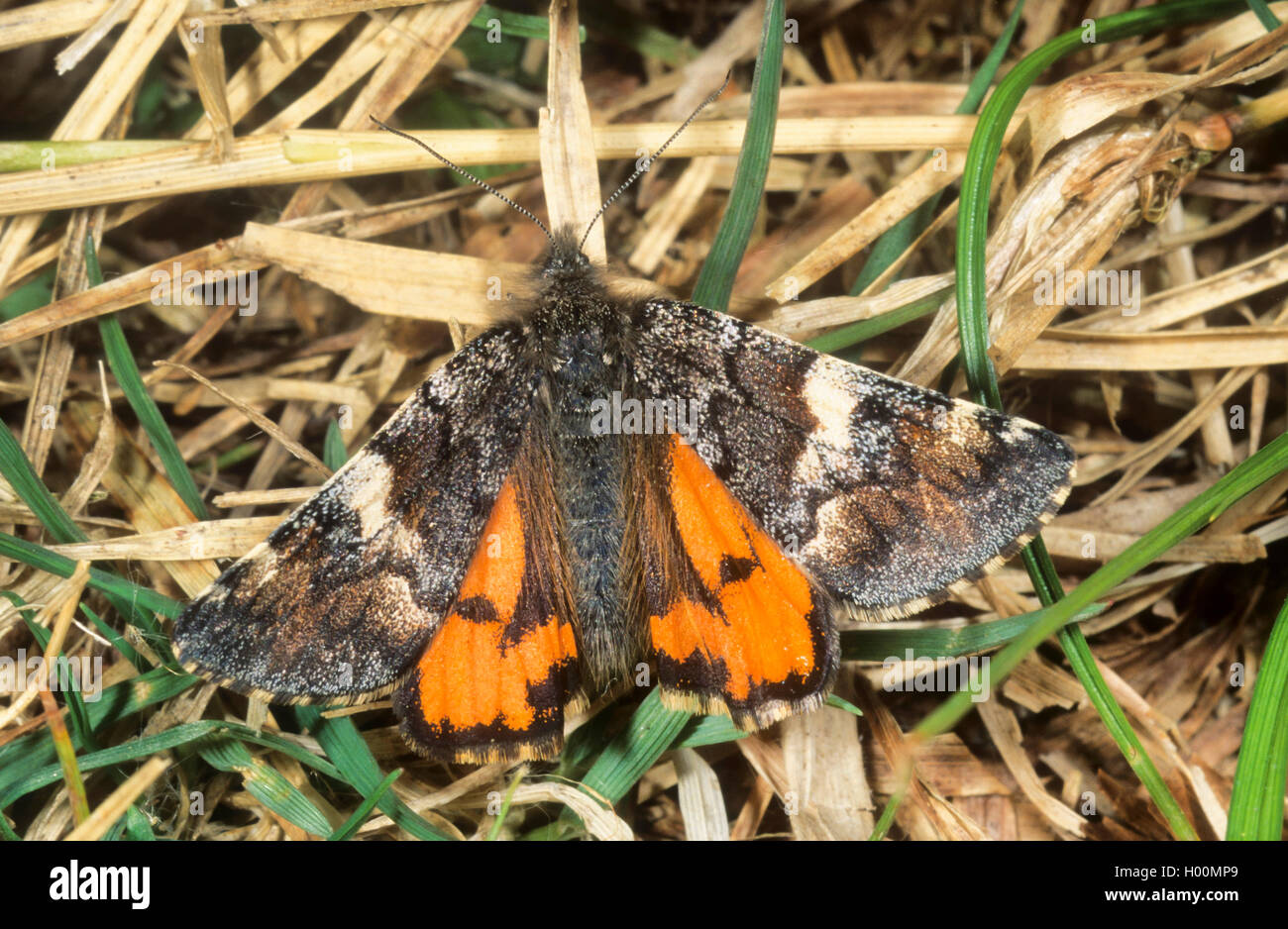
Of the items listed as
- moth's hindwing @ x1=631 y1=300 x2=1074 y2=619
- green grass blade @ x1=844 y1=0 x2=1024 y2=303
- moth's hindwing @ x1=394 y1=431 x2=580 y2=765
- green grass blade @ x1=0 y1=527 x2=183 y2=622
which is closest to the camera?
moth's hindwing @ x1=631 y1=300 x2=1074 y2=619

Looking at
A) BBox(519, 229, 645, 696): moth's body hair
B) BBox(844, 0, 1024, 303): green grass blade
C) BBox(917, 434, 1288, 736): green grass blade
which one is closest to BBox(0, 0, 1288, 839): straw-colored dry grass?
BBox(844, 0, 1024, 303): green grass blade

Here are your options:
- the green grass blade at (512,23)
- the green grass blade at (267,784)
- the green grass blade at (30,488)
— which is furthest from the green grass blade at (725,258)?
the green grass blade at (30,488)

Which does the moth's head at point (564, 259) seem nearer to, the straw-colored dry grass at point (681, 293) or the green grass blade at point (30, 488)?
the straw-colored dry grass at point (681, 293)

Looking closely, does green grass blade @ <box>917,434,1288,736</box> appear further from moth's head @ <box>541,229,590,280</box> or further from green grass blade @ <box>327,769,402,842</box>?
moth's head @ <box>541,229,590,280</box>
